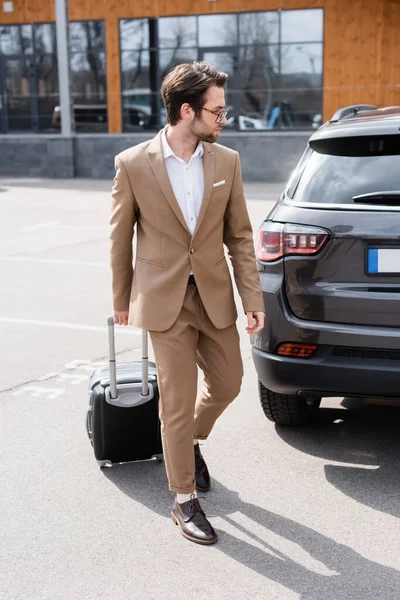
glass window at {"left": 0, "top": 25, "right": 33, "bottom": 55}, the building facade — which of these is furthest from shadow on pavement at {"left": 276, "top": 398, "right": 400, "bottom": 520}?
glass window at {"left": 0, "top": 25, "right": 33, "bottom": 55}

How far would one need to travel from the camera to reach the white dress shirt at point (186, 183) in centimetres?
333

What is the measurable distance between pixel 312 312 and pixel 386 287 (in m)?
0.35

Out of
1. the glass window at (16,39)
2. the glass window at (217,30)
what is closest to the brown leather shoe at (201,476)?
the glass window at (217,30)

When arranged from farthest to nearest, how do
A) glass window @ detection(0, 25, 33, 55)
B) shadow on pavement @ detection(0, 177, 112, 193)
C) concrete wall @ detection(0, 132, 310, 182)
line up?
glass window @ detection(0, 25, 33, 55)
concrete wall @ detection(0, 132, 310, 182)
shadow on pavement @ detection(0, 177, 112, 193)

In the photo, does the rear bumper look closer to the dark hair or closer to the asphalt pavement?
the asphalt pavement

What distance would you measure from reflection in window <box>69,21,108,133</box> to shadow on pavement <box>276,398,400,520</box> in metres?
20.6

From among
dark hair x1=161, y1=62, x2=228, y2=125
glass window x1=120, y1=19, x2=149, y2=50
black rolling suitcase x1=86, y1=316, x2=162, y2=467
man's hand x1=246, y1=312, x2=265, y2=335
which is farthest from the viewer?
glass window x1=120, y1=19, x2=149, y2=50

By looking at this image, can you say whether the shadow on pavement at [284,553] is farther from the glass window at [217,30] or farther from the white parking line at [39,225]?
the glass window at [217,30]

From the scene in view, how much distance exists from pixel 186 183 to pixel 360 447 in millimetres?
1778

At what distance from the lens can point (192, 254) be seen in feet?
10.9

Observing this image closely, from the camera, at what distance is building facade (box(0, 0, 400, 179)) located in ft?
72.8

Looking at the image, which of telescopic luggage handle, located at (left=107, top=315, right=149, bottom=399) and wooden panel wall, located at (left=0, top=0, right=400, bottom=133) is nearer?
telescopic luggage handle, located at (left=107, top=315, right=149, bottom=399)

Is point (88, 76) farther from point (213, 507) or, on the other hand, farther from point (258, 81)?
point (213, 507)

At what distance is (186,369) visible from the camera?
133 inches
